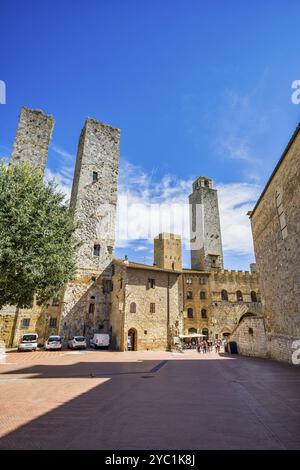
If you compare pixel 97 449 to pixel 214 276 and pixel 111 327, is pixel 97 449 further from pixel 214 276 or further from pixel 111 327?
pixel 214 276

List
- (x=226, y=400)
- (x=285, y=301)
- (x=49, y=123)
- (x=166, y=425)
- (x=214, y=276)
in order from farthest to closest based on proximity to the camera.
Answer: (x=214, y=276) → (x=49, y=123) → (x=285, y=301) → (x=226, y=400) → (x=166, y=425)

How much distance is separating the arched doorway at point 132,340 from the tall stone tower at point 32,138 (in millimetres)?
23790

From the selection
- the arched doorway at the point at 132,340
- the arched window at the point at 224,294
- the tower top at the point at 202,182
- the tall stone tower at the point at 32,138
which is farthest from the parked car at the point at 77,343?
the tower top at the point at 202,182

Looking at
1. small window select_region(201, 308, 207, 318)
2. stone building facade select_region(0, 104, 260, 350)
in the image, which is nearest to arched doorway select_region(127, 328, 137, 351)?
stone building facade select_region(0, 104, 260, 350)

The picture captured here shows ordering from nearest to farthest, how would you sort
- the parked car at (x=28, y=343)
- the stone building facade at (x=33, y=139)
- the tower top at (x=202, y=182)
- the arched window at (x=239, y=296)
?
1. the parked car at (x=28, y=343)
2. the stone building facade at (x=33, y=139)
3. the arched window at (x=239, y=296)
4. the tower top at (x=202, y=182)

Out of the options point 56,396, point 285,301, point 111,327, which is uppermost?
point 285,301

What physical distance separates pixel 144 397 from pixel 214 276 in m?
34.9

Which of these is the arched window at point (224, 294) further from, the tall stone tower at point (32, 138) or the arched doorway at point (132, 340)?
the tall stone tower at point (32, 138)

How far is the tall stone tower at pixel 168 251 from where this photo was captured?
43656mm

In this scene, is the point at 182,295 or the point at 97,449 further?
the point at 182,295

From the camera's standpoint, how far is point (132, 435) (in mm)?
4859

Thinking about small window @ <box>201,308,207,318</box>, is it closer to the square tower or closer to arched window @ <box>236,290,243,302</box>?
arched window @ <box>236,290,243,302</box>

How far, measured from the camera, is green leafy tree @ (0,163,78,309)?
12055 mm
